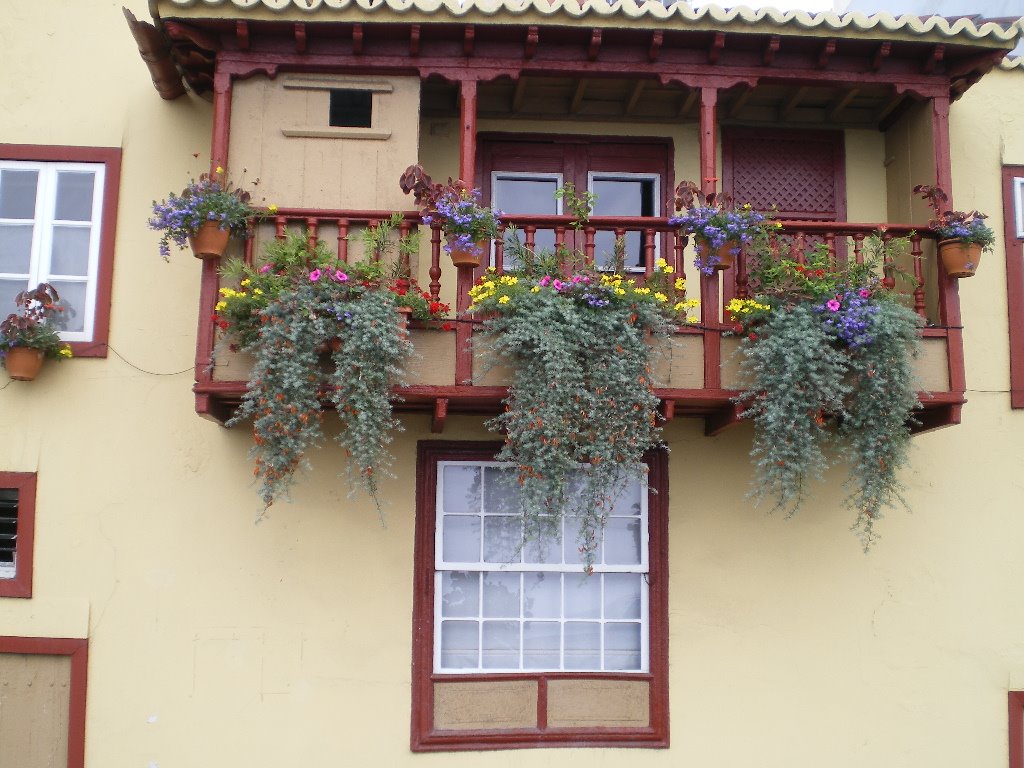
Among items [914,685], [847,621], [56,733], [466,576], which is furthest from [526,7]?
[56,733]

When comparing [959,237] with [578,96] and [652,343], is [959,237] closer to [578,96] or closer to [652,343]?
[652,343]

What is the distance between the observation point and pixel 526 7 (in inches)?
248

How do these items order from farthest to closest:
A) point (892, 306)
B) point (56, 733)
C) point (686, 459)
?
point (686, 459)
point (56, 733)
point (892, 306)

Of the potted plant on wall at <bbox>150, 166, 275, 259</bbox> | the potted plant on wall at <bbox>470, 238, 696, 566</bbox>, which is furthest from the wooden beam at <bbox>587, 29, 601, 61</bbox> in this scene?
the potted plant on wall at <bbox>150, 166, 275, 259</bbox>

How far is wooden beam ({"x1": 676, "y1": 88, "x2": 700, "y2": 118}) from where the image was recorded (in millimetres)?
7269

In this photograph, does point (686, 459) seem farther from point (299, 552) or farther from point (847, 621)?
point (299, 552)

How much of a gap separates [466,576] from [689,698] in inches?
74.3

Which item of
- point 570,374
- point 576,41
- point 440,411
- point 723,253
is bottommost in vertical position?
point 440,411

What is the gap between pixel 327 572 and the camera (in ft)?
22.4

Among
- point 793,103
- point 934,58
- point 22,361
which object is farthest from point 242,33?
point 934,58

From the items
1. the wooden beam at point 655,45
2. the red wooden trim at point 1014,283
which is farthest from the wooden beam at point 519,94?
the red wooden trim at point 1014,283

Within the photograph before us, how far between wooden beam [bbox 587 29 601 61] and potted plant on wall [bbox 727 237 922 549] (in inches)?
74.5

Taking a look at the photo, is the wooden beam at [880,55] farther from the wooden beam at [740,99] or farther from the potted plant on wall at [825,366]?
the potted plant on wall at [825,366]

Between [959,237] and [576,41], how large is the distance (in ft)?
9.85
